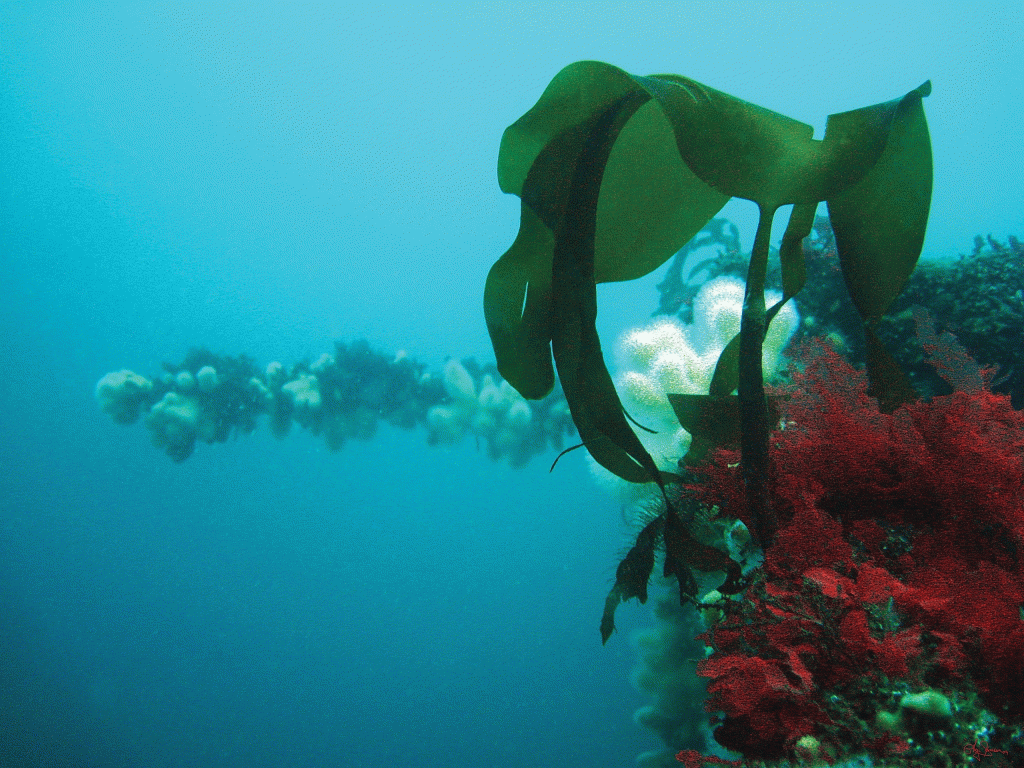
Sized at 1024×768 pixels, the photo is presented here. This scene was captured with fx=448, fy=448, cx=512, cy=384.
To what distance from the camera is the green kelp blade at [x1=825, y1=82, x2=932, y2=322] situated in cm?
83

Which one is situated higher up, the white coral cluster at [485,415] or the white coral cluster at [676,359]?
the white coral cluster at [485,415]

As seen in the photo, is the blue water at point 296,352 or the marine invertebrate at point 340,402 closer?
the marine invertebrate at point 340,402

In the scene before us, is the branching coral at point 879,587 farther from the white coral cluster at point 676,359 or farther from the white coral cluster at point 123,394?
the white coral cluster at point 123,394

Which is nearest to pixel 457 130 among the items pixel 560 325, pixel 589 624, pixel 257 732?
pixel 589 624

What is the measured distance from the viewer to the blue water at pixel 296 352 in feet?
52.0

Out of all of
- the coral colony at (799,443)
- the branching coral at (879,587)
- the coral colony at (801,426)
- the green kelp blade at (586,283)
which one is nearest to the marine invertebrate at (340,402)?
the coral colony at (801,426)

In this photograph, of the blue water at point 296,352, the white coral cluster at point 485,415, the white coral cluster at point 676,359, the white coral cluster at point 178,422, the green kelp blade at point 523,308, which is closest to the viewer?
the green kelp blade at point 523,308

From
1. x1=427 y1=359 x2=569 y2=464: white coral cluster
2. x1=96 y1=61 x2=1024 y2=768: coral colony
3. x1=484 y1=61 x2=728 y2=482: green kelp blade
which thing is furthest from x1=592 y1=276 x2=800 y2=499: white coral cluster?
x1=427 y1=359 x2=569 y2=464: white coral cluster

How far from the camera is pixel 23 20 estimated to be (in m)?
31.4

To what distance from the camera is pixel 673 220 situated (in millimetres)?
1139

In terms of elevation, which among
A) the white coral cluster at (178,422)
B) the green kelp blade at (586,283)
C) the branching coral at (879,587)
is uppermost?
the white coral cluster at (178,422)

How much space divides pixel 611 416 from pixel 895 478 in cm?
49

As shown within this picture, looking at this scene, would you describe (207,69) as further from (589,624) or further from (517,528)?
(589,624)
